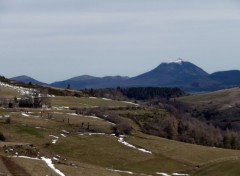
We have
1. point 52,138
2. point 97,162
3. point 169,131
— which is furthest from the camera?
point 169,131

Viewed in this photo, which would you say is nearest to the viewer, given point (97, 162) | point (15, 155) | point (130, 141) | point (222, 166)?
point (15, 155)

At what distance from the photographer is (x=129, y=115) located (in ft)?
599

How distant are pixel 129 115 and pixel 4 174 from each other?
12975 cm

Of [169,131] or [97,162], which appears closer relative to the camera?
[97,162]

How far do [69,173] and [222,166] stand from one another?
33709mm

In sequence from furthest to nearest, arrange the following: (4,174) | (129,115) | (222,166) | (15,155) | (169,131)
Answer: (129,115), (169,131), (222,166), (15,155), (4,174)

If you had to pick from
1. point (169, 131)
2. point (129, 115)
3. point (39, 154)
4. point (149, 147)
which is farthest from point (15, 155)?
point (129, 115)

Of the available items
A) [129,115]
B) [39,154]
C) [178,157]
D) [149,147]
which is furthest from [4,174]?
[129,115]

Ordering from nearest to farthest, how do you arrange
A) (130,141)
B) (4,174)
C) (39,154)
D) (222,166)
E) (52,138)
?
1. (4,174)
2. (39,154)
3. (222,166)
4. (52,138)
5. (130,141)

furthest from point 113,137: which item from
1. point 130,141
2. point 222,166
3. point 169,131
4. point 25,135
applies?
point 169,131

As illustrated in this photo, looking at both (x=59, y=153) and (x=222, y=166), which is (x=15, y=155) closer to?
(x=59, y=153)

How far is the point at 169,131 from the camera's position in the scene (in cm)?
16588

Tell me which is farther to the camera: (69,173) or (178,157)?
(178,157)

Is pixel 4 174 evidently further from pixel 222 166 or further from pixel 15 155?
pixel 222 166
